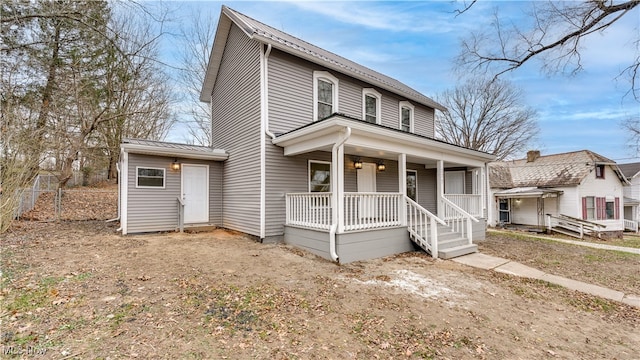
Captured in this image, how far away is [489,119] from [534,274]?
74.3 ft

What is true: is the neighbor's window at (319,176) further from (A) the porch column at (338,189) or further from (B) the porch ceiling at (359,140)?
(A) the porch column at (338,189)

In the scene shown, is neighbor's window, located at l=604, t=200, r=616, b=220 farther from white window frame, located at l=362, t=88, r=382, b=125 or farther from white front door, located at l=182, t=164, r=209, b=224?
white front door, located at l=182, t=164, r=209, b=224

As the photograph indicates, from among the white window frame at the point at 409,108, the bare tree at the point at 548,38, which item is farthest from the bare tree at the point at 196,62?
the bare tree at the point at 548,38

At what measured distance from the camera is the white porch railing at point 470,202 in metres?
9.82

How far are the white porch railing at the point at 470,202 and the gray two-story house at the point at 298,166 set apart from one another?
52mm

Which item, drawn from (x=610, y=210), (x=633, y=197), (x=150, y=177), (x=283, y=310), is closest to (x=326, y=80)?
(x=150, y=177)

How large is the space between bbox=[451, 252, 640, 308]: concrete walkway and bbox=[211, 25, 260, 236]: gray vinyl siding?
5.73 m

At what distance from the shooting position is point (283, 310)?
12.3 ft

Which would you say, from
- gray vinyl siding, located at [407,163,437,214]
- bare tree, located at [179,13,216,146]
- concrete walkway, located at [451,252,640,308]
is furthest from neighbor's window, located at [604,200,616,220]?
bare tree, located at [179,13,216,146]

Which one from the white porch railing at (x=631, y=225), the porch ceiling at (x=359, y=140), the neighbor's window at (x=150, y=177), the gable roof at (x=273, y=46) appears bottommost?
the white porch railing at (x=631, y=225)

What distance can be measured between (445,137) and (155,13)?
26.0 m

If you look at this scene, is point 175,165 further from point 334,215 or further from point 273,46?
point 334,215

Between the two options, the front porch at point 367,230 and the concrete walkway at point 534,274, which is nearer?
the concrete walkway at point 534,274

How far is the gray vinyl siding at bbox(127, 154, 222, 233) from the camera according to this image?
27.4ft
